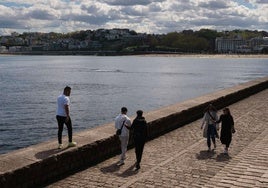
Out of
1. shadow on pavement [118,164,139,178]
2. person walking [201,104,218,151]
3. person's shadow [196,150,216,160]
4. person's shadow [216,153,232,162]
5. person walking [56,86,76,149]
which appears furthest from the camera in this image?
person walking [201,104,218,151]

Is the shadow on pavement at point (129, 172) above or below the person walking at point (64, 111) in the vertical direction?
below

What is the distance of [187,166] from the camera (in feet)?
32.2

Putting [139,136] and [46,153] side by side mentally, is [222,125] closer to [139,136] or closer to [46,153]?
[139,136]

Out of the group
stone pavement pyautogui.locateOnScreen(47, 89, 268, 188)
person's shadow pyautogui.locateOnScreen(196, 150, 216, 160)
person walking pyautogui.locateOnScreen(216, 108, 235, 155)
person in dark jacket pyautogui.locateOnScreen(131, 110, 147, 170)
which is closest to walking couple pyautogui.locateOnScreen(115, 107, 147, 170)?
person in dark jacket pyautogui.locateOnScreen(131, 110, 147, 170)

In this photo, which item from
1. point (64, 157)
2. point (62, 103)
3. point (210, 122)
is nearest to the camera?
point (64, 157)

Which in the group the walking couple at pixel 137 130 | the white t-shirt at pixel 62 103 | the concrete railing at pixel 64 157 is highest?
the white t-shirt at pixel 62 103

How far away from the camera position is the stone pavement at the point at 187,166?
8.56 meters

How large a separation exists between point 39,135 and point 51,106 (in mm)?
15202

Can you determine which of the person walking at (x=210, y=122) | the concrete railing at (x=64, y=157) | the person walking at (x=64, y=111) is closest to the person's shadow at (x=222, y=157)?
the person walking at (x=210, y=122)

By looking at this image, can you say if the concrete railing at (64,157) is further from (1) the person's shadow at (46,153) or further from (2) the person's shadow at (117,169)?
(2) the person's shadow at (117,169)

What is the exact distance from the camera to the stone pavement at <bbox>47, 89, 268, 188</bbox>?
8562 millimetres

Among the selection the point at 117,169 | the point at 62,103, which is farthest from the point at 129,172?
the point at 62,103

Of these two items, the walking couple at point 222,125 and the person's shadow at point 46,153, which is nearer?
the person's shadow at point 46,153

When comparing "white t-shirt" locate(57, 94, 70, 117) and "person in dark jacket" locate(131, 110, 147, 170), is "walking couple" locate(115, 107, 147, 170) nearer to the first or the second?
"person in dark jacket" locate(131, 110, 147, 170)
